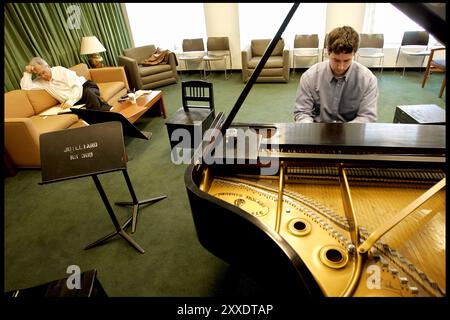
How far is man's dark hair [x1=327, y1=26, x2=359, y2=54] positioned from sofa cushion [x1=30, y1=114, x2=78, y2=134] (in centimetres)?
350

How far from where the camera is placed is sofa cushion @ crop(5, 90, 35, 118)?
3693 mm

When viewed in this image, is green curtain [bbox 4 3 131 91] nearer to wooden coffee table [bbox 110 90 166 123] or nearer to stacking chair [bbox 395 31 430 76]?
wooden coffee table [bbox 110 90 166 123]

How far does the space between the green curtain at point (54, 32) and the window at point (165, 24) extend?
53 cm

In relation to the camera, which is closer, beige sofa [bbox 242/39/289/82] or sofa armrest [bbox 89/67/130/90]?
sofa armrest [bbox 89/67/130/90]

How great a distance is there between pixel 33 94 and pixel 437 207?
507 cm

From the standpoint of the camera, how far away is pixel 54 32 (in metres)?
4.91

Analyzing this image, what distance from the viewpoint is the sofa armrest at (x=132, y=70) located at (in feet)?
18.7

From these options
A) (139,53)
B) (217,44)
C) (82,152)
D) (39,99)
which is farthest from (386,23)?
(39,99)

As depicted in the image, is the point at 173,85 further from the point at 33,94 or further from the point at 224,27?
the point at 33,94

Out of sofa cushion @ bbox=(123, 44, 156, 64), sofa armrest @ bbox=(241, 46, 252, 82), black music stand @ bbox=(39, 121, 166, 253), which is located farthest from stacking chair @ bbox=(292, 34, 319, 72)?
black music stand @ bbox=(39, 121, 166, 253)

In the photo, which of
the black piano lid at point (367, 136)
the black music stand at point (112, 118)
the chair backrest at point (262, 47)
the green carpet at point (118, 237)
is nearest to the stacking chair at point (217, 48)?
the chair backrest at point (262, 47)

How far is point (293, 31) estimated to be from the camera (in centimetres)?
652

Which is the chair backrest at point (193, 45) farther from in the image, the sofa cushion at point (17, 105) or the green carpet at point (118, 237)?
the sofa cushion at point (17, 105)
